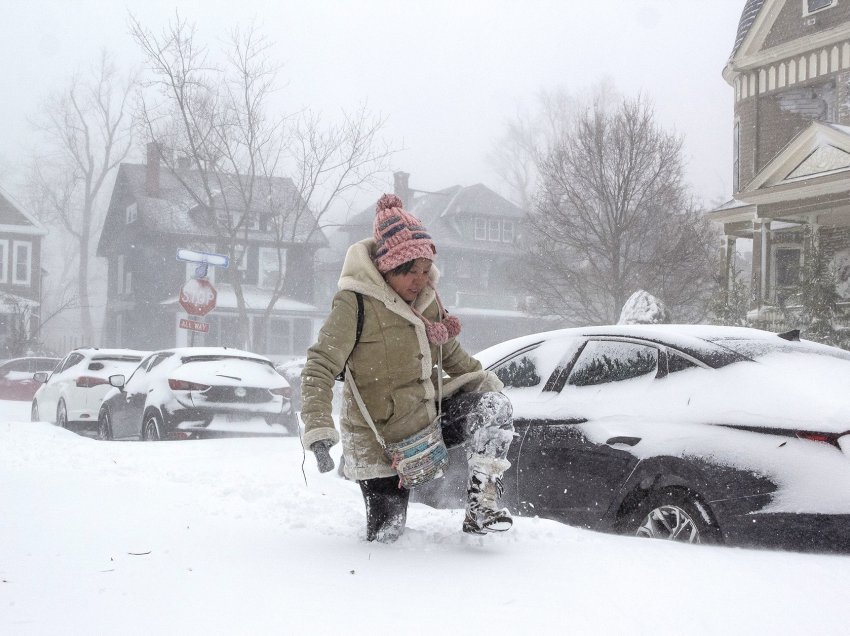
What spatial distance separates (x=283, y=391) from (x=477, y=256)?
38903 millimetres

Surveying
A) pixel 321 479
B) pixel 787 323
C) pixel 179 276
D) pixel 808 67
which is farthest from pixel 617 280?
pixel 179 276

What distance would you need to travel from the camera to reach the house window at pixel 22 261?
42.4 metres

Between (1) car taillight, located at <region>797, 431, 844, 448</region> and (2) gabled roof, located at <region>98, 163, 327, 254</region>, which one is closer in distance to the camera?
(1) car taillight, located at <region>797, 431, 844, 448</region>

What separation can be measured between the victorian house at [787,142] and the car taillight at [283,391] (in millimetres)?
9698

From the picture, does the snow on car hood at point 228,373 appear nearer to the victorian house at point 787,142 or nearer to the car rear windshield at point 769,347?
the car rear windshield at point 769,347

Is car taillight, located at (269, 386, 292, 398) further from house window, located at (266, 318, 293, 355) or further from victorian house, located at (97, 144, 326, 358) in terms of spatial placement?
house window, located at (266, 318, 293, 355)

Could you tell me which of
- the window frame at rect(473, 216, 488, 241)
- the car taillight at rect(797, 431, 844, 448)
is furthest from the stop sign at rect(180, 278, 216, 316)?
the window frame at rect(473, 216, 488, 241)

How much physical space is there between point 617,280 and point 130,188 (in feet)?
101

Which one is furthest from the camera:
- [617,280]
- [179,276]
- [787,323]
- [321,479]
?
[179,276]

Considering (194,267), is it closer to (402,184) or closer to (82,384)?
(402,184)

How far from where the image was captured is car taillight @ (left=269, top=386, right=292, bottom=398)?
1009 cm

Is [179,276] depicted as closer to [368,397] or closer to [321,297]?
[321,297]

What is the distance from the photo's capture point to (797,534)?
382 cm

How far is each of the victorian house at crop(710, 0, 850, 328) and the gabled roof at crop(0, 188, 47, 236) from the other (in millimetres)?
33020
